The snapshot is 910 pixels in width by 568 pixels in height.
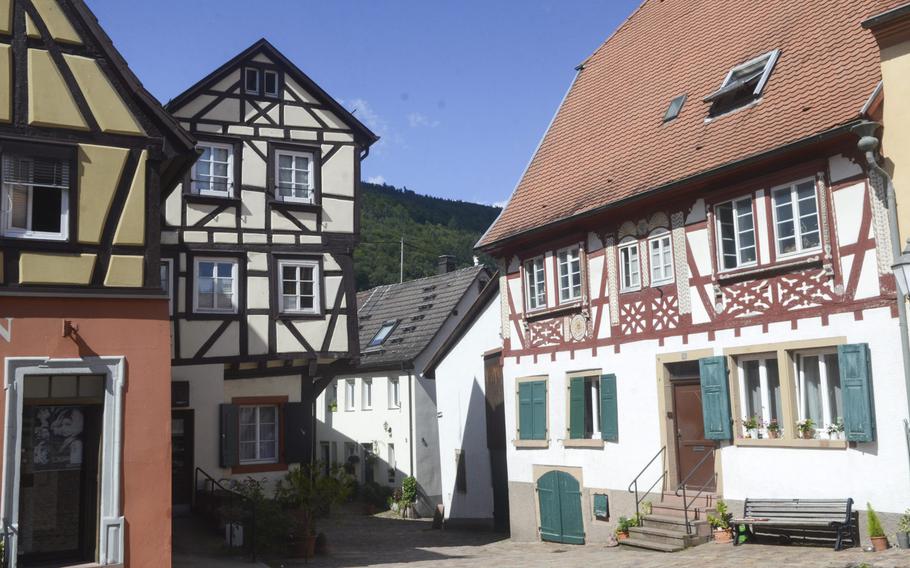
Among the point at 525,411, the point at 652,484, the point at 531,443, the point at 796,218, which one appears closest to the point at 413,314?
the point at 525,411

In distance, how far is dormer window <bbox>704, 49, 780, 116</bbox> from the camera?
15992 mm

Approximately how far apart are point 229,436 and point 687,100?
41.7ft

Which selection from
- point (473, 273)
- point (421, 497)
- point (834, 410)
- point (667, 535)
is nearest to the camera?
point (834, 410)

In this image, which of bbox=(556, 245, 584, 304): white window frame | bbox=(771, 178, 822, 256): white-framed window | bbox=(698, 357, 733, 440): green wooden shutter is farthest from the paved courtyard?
bbox=(556, 245, 584, 304): white window frame

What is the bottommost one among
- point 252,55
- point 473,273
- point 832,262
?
point 832,262

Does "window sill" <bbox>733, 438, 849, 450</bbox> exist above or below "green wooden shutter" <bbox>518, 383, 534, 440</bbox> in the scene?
below

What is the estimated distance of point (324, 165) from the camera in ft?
71.7

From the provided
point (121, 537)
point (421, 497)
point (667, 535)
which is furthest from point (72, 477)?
point (421, 497)

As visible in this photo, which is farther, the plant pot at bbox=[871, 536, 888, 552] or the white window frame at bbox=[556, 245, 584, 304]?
the white window frame at bbox=[556, 245, 584, 304]

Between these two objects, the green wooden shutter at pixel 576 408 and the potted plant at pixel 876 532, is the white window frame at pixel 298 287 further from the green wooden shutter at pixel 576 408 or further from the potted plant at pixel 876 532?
the potted plant at pixel 876 532

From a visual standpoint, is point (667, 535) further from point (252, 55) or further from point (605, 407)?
point (252, 55)

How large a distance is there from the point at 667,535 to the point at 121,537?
871cm

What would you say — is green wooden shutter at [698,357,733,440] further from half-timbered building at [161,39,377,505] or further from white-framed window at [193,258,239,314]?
white-framed window at [193,258,239,314]

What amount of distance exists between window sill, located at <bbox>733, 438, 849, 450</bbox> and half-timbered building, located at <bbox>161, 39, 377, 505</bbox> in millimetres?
9670
